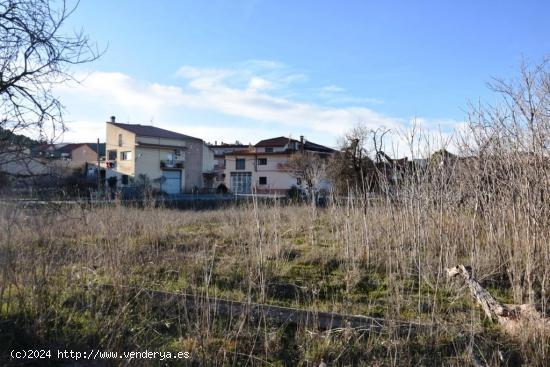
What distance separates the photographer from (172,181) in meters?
48.9

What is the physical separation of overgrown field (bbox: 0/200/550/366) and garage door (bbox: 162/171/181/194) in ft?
133

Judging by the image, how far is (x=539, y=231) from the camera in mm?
4875

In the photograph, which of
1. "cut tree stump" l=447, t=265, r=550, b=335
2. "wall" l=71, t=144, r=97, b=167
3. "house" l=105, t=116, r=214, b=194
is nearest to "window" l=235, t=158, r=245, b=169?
"house" l=105, t=116, r=214, b=194

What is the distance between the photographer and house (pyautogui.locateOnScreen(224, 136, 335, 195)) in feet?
167

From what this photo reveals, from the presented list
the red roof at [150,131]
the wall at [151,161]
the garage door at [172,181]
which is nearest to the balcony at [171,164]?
the wall at [151,161]

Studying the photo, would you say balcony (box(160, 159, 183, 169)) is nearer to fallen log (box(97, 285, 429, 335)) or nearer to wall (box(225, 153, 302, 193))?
wall (box(225, 153, 302, 193))

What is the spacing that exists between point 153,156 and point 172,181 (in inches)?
146

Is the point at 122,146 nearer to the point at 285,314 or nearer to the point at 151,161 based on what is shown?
the point at 151,161

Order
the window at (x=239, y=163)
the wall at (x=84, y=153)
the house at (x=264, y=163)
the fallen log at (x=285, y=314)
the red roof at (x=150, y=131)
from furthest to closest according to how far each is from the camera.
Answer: the window at (x=239, y=163) < the wall at (x=84, y=153) < the house at (x=264, y=163) < the red roof at (x=150, y=131) < the fallen log at (x=285, y=314)

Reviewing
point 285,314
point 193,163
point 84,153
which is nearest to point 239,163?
point 193,163

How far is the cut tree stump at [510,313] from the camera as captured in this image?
3.74m

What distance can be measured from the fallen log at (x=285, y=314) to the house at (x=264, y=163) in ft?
147

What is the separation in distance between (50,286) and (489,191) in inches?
216

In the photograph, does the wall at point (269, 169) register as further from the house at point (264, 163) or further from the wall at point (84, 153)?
the wall at point (84, 153)
